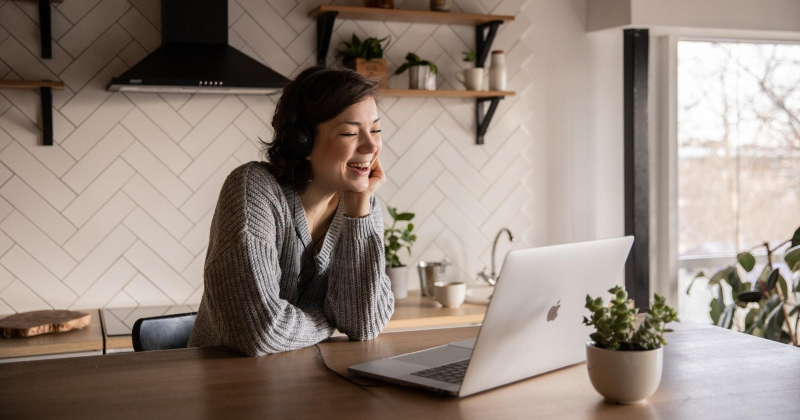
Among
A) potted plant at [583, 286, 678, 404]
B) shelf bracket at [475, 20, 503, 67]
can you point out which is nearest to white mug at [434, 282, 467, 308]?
shelf bracket at [475, 20, 503, 67]

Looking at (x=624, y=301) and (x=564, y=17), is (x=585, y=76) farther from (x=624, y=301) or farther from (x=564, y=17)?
(x=624, y=301)

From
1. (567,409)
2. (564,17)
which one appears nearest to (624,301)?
(567,409)

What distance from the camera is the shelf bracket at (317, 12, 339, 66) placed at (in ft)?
10.0

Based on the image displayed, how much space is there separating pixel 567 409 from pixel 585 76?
2.67m

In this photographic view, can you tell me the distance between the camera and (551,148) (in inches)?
142

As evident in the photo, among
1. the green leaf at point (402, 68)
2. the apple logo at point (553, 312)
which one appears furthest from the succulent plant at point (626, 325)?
the green leaf at point (402, 68)

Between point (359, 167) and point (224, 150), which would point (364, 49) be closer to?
point (224, 150)

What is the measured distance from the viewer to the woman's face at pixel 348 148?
1847 millimetres

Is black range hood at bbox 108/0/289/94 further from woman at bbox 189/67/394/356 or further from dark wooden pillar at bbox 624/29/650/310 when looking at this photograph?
dark wooden pillar at bbox 624/29/650/310

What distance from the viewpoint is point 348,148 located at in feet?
6.07

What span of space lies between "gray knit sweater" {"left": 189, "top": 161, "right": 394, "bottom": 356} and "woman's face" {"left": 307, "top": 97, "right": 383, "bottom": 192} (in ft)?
0.30

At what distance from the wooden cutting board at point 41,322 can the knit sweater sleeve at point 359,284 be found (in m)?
1.20

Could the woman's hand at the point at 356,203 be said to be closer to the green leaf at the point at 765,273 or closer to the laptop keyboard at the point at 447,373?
the laptop keyboard at the point at 447,373

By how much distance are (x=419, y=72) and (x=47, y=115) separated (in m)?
1.41
